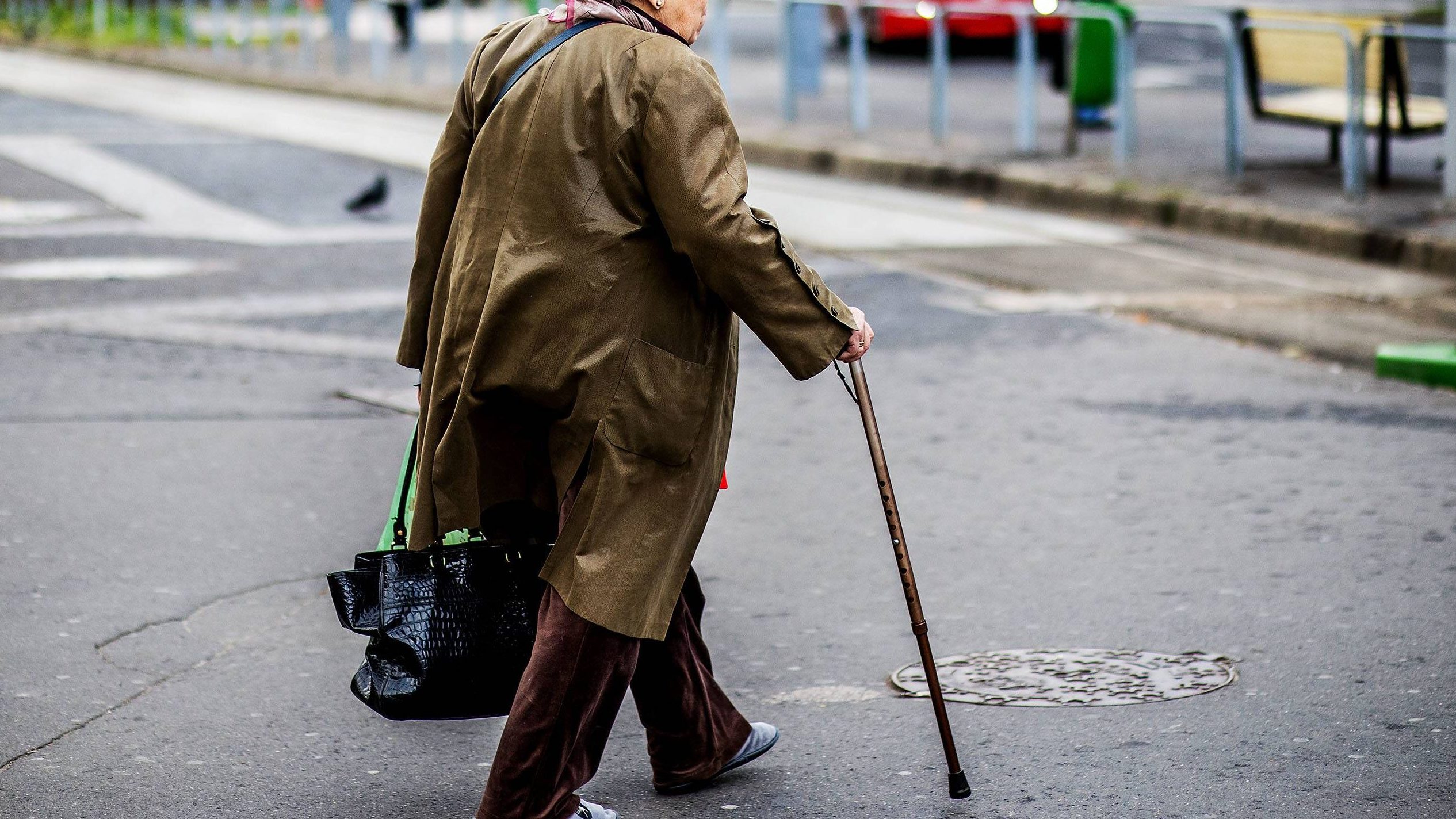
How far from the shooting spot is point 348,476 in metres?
6.01

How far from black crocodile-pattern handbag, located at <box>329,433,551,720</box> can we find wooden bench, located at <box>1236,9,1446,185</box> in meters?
8.90

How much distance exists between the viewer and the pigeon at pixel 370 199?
36.9 feet

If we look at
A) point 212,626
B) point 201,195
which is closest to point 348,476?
point 212,626

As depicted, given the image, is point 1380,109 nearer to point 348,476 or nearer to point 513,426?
point 348,476

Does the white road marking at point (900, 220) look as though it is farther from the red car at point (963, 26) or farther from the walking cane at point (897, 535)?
the red car at point (963, 26)

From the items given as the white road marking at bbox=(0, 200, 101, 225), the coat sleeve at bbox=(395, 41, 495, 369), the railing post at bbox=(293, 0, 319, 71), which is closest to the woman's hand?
the coat sleeve at bbox=(395, 41, 495, 369)

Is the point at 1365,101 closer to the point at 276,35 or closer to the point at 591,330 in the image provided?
the point at 591,330

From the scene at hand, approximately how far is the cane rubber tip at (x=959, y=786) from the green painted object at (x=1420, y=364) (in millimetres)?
4283

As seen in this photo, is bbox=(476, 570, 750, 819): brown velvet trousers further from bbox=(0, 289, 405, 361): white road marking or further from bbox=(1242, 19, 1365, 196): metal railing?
bbox=(1242, 19, 1365, 196): metal railing

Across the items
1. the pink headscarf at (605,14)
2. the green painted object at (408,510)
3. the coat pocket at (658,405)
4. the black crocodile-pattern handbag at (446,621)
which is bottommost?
the black crocodile-pattern handbag at (446,621)

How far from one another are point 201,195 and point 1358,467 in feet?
26.2

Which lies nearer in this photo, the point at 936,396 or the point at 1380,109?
the point at 936,396

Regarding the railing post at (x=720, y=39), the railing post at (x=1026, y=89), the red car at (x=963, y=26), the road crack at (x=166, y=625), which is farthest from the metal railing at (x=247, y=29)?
the road crack at (x=166, y=625)

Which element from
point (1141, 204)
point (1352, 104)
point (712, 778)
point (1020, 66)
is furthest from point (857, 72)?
point (712, 778)
